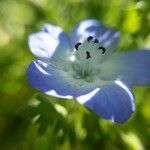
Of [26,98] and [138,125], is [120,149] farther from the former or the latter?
[26,98]

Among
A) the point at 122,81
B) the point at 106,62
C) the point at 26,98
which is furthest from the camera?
the point at 26,98

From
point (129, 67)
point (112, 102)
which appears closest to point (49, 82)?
point (112, 102)

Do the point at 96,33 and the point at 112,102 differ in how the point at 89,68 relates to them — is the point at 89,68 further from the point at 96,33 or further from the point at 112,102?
the point at 112,102

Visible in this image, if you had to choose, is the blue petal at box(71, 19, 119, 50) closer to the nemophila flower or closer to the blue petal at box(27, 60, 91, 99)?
the nemophila flower

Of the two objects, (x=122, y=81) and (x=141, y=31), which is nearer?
(x=122, y=81)

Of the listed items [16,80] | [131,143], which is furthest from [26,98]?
[131,143]

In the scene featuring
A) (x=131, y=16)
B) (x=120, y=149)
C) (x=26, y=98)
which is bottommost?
(x=120, y=149)
